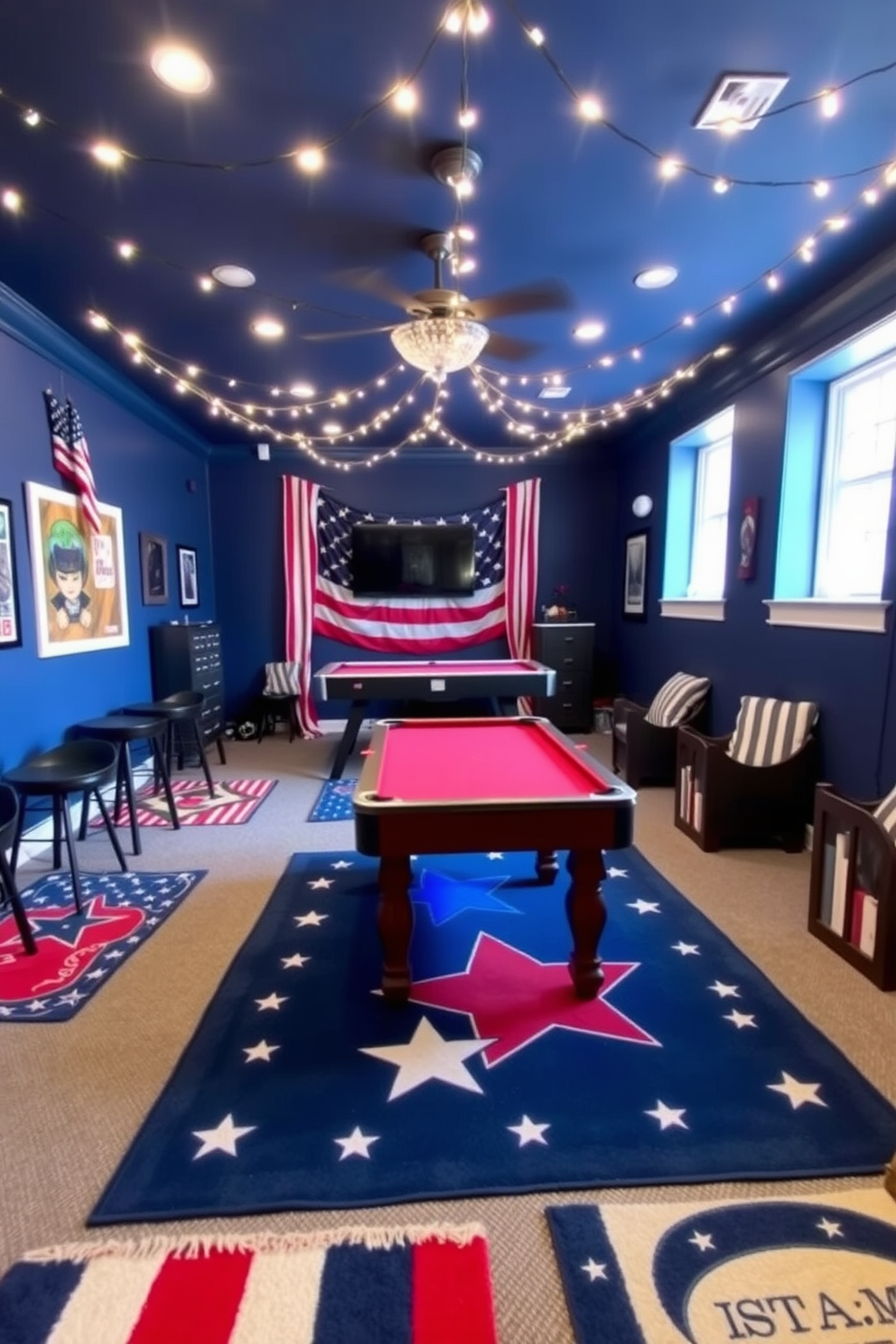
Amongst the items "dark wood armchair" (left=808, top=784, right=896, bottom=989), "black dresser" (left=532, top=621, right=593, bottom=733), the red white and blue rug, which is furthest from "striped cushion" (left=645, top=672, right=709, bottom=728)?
the red white and blue rug

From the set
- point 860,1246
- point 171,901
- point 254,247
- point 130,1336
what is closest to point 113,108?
point 254,247

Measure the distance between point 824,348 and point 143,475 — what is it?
4460mm

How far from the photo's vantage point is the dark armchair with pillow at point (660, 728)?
4.23 meters

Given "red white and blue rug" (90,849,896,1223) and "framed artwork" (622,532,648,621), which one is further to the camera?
"framed artwork" (622,532,648,621)

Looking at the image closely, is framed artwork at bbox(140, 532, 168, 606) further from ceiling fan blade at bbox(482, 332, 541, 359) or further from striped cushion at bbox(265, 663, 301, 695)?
ceiling fan blade at bbox(482, 332, 541, 359)

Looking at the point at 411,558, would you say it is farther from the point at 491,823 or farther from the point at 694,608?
the point at 491,823

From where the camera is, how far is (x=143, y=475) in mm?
4586

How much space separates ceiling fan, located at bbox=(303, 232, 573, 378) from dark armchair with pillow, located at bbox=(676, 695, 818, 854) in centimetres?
226

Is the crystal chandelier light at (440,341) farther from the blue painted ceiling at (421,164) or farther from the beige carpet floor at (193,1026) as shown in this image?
the beige carpet floor at (193,1026)

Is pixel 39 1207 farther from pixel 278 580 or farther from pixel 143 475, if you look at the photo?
pixel 278 580

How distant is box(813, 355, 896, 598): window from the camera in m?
2.96

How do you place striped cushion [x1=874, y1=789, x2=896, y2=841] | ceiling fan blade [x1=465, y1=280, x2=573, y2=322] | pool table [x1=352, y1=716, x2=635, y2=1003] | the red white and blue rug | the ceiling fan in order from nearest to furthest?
the red white and blue rug, pool table [x1=352, y1=716, x2=635, y2=1003], striped cushion [x1=874, y1=789, x2=896, y2=841], the ceiling fan, ceiling fan blade [x1=465, y1=280, x2=573, y2=322]

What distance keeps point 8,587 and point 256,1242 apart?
3000mm

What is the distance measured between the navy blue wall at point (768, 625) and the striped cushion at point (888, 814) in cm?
38
